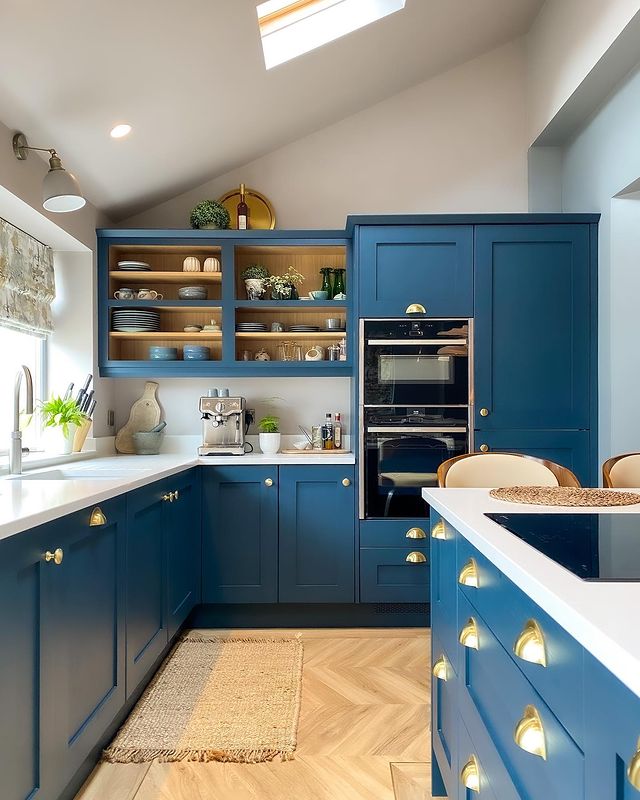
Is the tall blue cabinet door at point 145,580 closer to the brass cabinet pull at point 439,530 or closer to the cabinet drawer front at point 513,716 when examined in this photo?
the brass cabinet pull at point 439,530

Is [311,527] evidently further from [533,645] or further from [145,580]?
[533,645]

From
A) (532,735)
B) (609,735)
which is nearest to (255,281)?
(532,735)

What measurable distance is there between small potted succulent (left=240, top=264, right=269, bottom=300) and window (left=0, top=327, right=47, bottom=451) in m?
1.14

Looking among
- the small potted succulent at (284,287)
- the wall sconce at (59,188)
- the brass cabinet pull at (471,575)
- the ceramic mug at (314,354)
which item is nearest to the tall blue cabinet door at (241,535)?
the ceramic mug at (314,354)

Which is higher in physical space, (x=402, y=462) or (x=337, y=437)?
(x=337, y=437)

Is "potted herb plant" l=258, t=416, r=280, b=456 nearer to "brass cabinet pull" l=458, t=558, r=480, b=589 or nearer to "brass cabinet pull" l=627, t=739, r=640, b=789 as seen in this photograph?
"brass cabinet pull" l=458, t=558, r=480, b=589

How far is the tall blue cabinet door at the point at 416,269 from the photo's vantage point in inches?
133

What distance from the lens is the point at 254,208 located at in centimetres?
396

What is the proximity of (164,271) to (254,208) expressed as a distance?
2.17 ft

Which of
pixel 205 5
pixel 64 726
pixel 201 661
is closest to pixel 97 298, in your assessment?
pixel 205 5

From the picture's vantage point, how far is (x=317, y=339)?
3889 mm

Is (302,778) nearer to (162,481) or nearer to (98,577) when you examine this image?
(98,577)

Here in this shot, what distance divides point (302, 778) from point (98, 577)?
87 cm

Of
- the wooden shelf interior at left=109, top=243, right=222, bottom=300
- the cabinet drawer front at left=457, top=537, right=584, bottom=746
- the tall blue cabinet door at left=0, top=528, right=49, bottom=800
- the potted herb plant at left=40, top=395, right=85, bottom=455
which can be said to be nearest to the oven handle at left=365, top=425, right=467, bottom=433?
the wooden shelf interior at left=109, top=243, right=222, bottom=300
